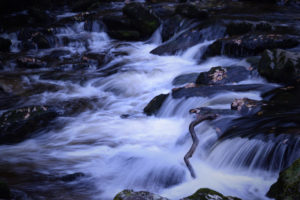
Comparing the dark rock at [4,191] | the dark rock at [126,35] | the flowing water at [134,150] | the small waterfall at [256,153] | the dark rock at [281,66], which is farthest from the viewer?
the dark rock at [126,35]

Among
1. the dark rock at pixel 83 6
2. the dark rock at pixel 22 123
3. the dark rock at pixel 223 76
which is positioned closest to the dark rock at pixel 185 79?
the dark rock at pixel 223 76

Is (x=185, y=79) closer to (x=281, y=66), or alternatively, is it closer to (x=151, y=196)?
(x=281, y=66)

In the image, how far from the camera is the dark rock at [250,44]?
28.2 feet

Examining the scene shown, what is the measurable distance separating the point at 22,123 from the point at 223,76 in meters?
4.53

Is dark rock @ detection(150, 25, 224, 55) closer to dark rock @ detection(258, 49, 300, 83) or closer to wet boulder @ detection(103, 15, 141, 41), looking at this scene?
wet boulder @ detection(103, 15, 141, 41)

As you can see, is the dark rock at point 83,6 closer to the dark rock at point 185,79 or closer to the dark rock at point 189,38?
the dark rock at point 189,38

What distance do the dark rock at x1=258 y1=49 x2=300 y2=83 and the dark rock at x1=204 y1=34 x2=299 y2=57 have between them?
1834 mm

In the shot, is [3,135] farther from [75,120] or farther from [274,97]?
[274,97]

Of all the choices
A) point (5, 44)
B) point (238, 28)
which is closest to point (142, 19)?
point (238, 28)

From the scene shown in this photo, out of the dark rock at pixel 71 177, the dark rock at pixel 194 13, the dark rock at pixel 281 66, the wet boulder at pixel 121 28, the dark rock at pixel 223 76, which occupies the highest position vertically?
the dark rock at pixel 194 13

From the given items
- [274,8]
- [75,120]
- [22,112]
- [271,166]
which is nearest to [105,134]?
[75,120]

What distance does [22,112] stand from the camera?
6395 mm

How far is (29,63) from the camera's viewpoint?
10906mm

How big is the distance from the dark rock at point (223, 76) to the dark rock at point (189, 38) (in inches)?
138
